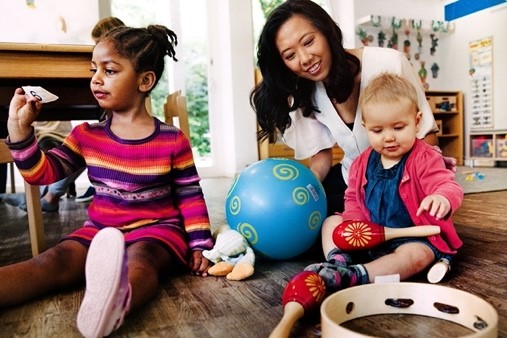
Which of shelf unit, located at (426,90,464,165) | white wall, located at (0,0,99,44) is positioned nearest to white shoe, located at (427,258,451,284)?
white wall, located at (0,0,99,44)

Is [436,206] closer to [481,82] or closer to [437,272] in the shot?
[437,272]

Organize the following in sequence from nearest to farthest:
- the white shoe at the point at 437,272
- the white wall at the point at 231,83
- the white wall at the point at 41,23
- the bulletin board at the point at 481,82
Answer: the white shoe at the point at 437,272, the white wall at the point at 41,23, the white wall at the point at 231,83, the bulletin board at the point at 481,82

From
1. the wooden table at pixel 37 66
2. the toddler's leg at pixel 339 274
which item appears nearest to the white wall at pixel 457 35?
the wooden table at pixel 37 66

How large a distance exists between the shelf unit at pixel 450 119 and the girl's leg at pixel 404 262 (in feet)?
14.9

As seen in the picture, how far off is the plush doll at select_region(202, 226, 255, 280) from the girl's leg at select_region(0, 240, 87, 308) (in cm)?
33

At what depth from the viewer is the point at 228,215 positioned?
4.53 feet

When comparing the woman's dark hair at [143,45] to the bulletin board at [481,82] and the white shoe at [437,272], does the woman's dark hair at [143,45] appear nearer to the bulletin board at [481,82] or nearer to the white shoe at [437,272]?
the white shoe at [437,272]

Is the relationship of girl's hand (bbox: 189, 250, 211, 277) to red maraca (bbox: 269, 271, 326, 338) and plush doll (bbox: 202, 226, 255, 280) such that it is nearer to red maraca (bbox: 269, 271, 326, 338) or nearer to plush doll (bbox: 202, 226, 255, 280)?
plush doll (bbox: 202, 226, 255, 280)

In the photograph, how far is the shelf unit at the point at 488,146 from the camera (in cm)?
492

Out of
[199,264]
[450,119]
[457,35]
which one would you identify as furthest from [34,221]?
[457,35]

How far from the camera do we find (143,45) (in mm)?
1284

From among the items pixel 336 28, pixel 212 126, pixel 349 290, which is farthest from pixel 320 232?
pixel 212 126

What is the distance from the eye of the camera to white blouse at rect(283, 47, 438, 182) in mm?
1410

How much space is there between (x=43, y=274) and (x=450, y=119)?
545 centimetres
